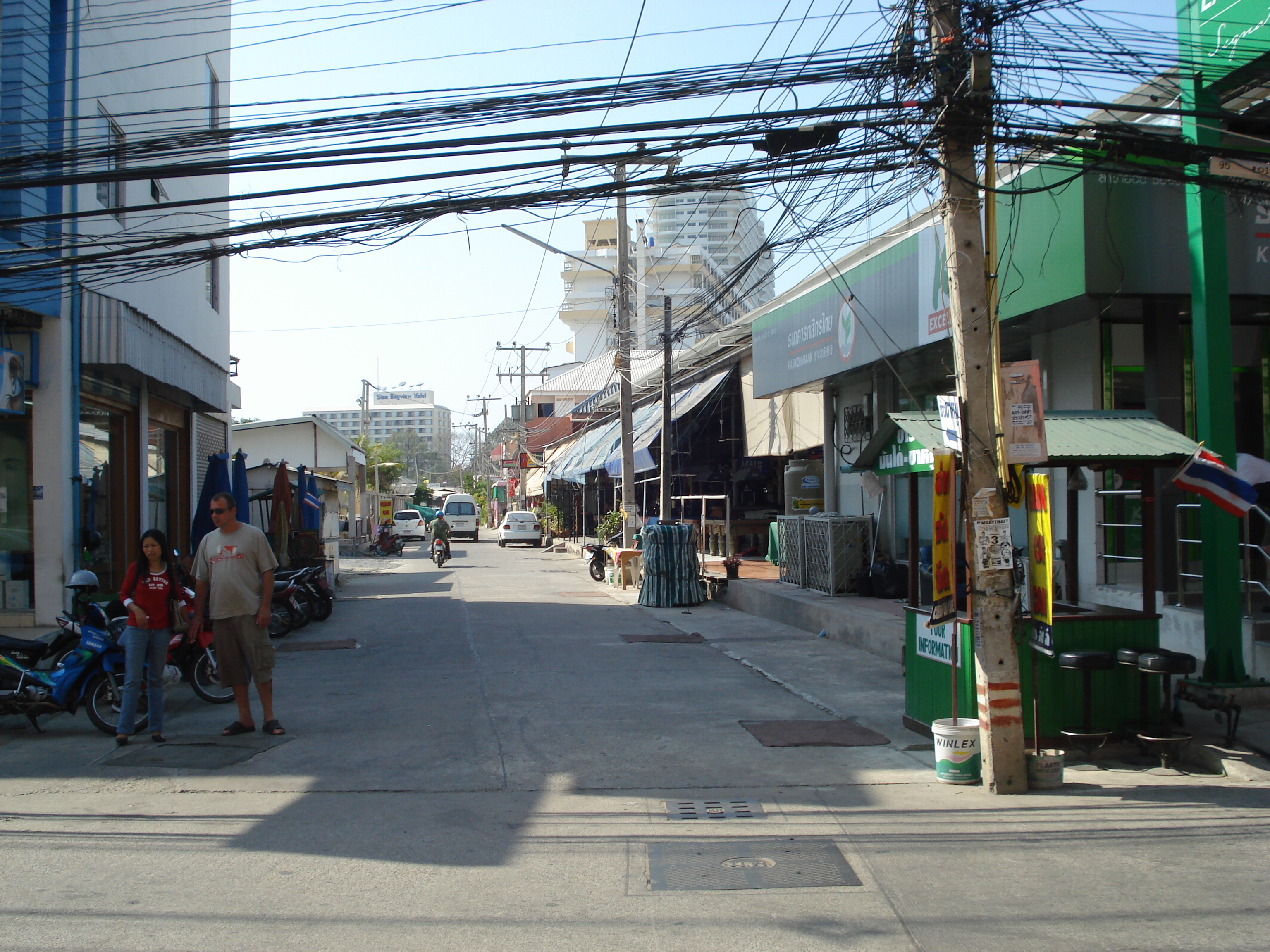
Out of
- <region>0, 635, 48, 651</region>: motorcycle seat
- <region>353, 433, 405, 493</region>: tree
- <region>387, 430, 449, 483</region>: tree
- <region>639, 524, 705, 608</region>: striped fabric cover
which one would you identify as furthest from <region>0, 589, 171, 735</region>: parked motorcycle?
<region>387, 430, 449, 483</region>: tree

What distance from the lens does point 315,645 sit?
45.5 feet

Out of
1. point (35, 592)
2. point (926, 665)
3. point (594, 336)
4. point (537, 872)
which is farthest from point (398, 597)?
point (594, 336)

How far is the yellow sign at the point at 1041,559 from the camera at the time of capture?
661cm

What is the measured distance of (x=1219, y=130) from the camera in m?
8.93

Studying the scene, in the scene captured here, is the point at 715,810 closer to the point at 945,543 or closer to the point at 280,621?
the point at 945,543

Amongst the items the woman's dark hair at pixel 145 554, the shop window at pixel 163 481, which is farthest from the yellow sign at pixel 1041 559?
the shop window at pixel 163 481

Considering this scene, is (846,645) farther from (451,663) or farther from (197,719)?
(197,719)

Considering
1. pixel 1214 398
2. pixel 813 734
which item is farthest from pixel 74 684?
pixel 1214 398

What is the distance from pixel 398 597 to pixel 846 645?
35.7ft

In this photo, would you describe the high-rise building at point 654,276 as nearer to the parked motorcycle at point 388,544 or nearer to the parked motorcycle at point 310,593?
the parked motorcycle at point 388,544

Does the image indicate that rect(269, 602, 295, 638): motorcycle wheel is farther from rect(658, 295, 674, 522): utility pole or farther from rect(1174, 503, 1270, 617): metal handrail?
rect(1174, 503, 1270, 617): metal handrail

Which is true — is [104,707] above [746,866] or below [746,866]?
above

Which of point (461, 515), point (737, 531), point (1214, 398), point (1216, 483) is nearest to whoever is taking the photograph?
point (1216, 483)

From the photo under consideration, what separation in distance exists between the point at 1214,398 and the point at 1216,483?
129 centimetres
